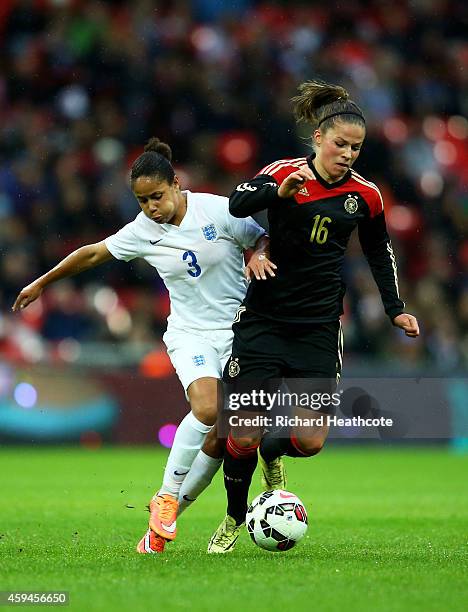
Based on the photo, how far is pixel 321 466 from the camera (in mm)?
11703

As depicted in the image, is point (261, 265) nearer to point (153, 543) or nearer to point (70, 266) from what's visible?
point (70, 266)

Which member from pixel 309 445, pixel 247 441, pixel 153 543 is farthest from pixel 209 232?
pixel 153 543

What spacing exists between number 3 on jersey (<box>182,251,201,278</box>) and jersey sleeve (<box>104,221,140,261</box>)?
258 millimetres

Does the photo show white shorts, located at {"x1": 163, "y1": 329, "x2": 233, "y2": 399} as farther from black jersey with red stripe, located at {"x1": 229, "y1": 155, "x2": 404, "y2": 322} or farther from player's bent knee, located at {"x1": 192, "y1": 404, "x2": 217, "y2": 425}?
black jersey with red stripe, located at {"x1": 229, "y1": 155, "x2": 404, "y2": 322}

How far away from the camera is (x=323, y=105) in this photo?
6039 millimetres

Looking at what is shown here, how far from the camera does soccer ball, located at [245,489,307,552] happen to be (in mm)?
5652

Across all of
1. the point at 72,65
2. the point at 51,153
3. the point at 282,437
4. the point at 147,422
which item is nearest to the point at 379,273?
the point at 282,437

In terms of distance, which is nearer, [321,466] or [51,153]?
[321,466]

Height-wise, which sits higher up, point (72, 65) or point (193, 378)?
point (72, 65)

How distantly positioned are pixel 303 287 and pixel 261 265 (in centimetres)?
30

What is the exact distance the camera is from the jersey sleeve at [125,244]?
611 centimetres

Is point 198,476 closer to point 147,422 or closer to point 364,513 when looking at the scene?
point 364,513

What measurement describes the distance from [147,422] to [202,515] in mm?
5053

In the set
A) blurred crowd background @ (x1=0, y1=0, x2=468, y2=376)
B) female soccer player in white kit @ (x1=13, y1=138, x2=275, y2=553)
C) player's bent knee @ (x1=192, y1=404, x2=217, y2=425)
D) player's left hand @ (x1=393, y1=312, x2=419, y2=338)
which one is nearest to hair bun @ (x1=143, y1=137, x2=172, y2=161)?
female soccer player in white kit @ (x1=13, y1=138, x2=275, y2=553)
